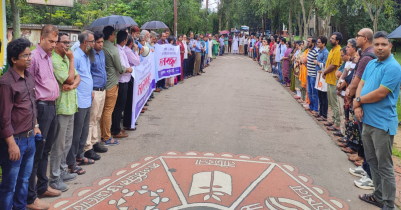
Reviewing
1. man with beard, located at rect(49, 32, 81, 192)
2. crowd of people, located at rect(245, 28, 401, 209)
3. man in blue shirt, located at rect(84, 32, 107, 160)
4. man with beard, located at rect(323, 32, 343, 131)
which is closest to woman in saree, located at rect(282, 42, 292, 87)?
crowd of people, located at rect(245, 28, 401, 209)

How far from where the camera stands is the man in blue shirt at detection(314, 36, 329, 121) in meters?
9.02

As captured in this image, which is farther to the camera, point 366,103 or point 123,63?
point 123,63

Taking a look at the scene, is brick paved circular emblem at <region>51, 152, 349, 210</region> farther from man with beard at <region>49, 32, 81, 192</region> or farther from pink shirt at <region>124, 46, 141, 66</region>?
pink shirt at <region>124, 46, 141, 66</region>

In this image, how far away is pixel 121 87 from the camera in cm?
719

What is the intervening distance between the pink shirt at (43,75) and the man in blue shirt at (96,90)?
1490 millimetres

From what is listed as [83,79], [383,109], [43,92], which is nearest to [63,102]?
[43,92]

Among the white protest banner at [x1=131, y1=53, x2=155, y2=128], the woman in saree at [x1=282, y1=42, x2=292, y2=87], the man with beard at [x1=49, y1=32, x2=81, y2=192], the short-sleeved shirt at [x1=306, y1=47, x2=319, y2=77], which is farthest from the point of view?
the woman in saree at [x1=282, y1=42, x2=292, y2=87]

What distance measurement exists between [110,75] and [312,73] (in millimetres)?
5340

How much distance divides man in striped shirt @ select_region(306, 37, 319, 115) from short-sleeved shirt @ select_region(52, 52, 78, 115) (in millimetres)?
6545

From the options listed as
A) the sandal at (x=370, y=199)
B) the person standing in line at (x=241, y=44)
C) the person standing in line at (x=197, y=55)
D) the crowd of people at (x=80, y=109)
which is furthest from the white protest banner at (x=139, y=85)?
the person standing in line at (x=241, y=44)

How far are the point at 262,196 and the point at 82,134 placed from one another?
112 inches

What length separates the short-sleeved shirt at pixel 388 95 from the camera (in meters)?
4.32

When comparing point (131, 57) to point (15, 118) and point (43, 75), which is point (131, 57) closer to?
point (43, 75)

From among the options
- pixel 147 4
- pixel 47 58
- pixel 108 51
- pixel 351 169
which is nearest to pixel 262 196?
pixel 351 169
